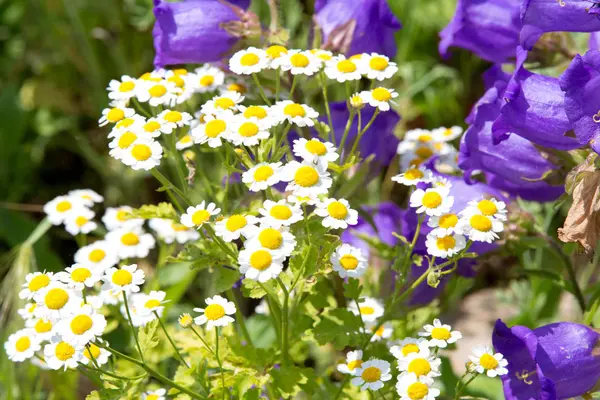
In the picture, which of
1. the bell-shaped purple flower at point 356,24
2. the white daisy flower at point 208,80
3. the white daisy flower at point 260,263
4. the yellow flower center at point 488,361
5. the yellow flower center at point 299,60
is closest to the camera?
the white daisy flower at point 260,263

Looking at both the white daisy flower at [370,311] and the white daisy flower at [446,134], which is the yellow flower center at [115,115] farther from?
the white daisy flower at [446,134]

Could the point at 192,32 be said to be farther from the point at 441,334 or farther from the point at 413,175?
the point at 441,334

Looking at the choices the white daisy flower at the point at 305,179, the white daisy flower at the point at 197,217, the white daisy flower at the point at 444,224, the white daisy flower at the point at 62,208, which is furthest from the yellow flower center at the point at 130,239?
the white daisy flower at the point at 444,224

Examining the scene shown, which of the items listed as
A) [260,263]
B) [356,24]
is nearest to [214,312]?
[260,263]

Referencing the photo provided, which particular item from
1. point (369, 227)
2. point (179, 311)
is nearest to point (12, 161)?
point (179, 311)

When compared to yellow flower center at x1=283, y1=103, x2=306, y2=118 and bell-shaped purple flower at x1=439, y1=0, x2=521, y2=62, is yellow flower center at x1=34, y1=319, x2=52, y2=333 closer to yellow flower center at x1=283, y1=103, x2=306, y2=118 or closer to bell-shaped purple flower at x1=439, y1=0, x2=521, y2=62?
yellow flower center at x1=283, y1=103, x2=306, y2=118

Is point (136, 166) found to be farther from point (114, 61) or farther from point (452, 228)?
point (114, 61)
